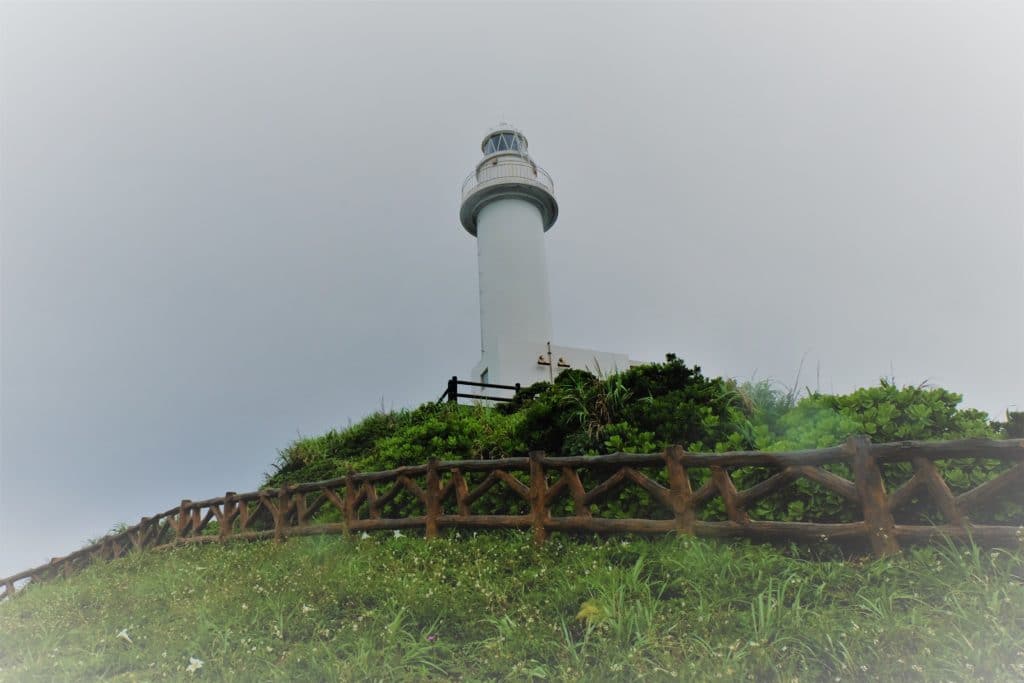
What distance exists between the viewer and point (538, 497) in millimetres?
7074

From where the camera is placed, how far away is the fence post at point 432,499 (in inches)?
314

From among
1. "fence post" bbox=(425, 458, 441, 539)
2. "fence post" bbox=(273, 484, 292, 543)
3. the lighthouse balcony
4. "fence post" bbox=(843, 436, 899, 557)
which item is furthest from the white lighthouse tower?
"fence post" bbox=(843, 436, 899, 557)

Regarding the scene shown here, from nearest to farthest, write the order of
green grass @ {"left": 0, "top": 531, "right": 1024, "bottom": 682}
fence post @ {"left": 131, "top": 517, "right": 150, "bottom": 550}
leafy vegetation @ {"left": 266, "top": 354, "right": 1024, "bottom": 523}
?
green grass @ {"left": 0, "top": 531, "right": 1024, "bottom": 682} < leafy vegetation @ {"left": 266, "top": 354, "right": 1024, "bottom": 523} < fence post @ {"left": 131, "top": 517, "right": 150, "bottom": 550}

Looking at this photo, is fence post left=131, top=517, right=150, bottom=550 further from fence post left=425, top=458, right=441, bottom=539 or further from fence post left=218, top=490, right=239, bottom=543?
fence post left=425, top=458, right=441, bottom=539

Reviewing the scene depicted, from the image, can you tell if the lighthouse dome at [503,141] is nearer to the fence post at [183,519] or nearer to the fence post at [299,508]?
the fence post at [183,519]

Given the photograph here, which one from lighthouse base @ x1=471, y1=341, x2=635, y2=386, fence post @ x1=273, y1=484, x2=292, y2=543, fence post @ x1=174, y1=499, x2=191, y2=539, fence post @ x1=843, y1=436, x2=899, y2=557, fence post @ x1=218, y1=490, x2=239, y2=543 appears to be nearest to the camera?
fence post @ x1=843, y1=436, x2=899, y2=557

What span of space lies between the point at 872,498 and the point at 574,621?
9.13 ft

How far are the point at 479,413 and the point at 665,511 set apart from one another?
322 inches

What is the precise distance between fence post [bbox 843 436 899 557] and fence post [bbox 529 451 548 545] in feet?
10.7

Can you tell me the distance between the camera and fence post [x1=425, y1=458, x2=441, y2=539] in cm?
799

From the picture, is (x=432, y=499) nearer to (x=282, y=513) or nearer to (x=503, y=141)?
(x=282, y=513)

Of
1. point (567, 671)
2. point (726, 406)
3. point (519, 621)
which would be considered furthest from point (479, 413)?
point (567, 671)

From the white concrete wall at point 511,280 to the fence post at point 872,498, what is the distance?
53.1 ft

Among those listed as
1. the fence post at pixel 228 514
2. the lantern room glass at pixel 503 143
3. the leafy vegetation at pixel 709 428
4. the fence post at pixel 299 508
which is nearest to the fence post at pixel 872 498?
the leafy vegetation at pixel 709 428
